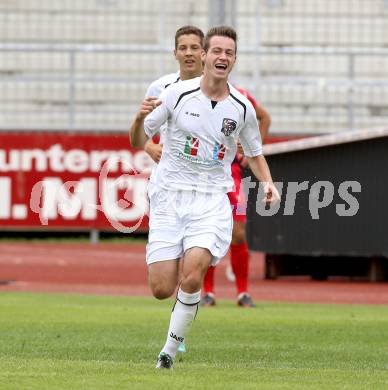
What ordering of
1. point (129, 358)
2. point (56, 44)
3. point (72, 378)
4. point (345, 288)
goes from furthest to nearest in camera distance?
1. point (56, 44)
2. point (345, 288)
3. point (129, 358)
4. point (72, 378)

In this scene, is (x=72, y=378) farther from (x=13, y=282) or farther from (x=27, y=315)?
(x=13, y=282)

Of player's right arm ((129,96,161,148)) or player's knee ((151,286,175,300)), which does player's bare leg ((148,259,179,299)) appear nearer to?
player's knee ((151,286,175,300))

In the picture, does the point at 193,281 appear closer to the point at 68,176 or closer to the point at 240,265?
the point at 240,265

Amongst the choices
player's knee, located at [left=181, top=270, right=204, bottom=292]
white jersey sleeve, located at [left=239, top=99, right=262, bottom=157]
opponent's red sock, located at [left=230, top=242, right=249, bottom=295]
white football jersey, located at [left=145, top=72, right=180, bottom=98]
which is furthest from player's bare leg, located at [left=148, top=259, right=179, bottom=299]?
opponent's red sock, located at [left=230, top=242, right=249, bottom=295]

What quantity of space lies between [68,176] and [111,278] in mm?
5615

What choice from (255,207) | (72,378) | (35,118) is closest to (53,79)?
(35,118)

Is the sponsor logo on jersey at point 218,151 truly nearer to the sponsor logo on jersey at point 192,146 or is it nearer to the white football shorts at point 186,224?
the sponsor logo on jersey at point 192,146

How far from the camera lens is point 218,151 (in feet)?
27.9

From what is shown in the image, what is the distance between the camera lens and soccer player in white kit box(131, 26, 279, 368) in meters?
8.31

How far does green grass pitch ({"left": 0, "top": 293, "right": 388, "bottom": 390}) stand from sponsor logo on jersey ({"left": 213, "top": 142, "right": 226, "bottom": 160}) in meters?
1.37

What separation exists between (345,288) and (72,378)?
410 inches

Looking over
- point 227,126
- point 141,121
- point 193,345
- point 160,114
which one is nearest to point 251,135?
point 227,126

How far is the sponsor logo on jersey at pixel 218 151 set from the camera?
8477mm

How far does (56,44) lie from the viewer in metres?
26.3
